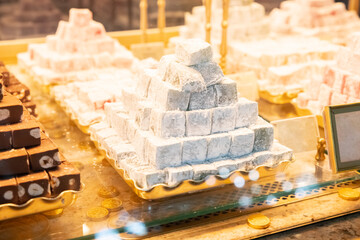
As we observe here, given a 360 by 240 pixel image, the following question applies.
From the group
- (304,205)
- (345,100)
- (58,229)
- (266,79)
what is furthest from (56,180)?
(266,79)

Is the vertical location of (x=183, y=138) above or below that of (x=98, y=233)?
above

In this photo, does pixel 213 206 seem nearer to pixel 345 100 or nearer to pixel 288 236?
pixel 288 236

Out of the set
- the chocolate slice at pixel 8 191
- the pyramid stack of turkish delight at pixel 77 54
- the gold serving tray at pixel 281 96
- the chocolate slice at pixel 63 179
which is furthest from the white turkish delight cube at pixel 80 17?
the chocolate slice at pixel 8 191

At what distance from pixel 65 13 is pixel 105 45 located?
1319 mm

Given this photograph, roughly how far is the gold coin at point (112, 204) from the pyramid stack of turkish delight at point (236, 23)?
2316 mm

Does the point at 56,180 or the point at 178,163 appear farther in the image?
the point at 178,163

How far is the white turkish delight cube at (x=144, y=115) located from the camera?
98.7 inches

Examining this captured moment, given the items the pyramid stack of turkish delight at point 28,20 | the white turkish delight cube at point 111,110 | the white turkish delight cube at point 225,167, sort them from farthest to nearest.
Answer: the pyramid stack of turkish delight at point 28,20 < the white turkish delight cube at point 111,110 < the white turkish delight cube at point 225,167

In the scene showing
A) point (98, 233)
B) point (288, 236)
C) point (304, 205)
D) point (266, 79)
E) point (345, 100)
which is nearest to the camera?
point (98, 233)

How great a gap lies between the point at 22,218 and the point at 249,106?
3.68ft

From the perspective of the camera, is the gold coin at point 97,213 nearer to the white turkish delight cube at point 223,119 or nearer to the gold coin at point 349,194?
the white turkish delight cube at point 223,119

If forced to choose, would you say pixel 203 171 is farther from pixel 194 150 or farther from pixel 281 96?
pixel 281 96

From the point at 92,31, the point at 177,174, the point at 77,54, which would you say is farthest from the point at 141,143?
the point at 92,31

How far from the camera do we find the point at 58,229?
2.23m
